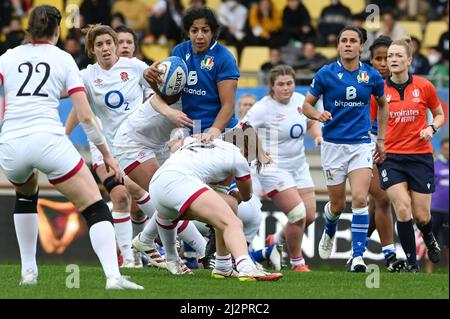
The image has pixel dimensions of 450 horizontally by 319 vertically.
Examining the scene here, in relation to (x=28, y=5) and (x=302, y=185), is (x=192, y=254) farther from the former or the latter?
(x=28, y=5)

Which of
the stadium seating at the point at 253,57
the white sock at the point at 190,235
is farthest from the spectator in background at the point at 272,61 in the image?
the white sock at the point at 190,235

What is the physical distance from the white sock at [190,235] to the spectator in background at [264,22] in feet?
31.8

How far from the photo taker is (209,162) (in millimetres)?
9109

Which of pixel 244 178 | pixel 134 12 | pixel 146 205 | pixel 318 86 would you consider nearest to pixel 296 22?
pixel 134 12

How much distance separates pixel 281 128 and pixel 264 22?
24.7ft

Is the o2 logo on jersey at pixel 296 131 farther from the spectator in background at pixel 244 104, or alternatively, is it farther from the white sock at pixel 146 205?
the white sock at pixel 146 205

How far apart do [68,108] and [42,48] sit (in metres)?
8.64

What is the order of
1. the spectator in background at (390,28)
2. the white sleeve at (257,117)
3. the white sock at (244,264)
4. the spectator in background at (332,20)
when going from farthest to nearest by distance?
the spectator in background at (332,20) < the spectator in background at (390,28) < the white sleeve at (257,117) < the white sock at (244,264)

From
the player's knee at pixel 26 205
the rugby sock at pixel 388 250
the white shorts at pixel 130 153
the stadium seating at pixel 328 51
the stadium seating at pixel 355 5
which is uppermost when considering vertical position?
the stadium seating at pixel 355 5

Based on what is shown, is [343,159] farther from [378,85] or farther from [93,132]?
[93,132]

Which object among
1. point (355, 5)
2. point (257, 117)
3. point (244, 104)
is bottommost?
point (257, 117)

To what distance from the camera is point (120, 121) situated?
11852 millimetres

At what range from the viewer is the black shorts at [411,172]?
11.5m

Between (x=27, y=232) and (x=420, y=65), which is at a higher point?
(x=420, y=65)
